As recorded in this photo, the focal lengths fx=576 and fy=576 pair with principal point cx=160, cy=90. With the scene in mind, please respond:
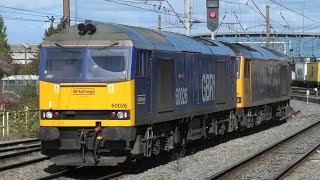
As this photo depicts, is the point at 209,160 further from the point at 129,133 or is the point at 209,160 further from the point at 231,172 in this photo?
the point at 129,133

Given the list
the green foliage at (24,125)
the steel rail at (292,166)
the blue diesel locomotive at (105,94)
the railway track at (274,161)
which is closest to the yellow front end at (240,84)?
the railway track at (274,161)

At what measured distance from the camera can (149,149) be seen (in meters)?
12.8

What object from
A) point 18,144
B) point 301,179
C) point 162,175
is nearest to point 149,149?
point 162,175

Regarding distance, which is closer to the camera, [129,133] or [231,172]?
[129,133]

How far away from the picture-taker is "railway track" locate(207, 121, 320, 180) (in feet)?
41.8

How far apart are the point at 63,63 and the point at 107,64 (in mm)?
949

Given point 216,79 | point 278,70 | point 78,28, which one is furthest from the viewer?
point 278,70

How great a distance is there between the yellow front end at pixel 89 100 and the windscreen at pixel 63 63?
0.71 ft

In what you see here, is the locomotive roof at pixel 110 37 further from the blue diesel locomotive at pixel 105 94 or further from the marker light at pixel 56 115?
the marker light at pixel 56 115

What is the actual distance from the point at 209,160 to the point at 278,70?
547 inches

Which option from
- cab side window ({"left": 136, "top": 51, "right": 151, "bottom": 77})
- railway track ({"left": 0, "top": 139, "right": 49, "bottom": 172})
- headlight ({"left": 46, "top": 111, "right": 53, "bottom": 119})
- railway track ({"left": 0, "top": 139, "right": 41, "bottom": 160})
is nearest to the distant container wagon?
railway track ({"left": 0, "top": 139, "right": 41, "bottom": 160})

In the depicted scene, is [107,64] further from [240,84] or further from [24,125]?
[24,125]

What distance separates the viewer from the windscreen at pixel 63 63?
11883mm

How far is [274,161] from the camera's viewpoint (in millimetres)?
15297
